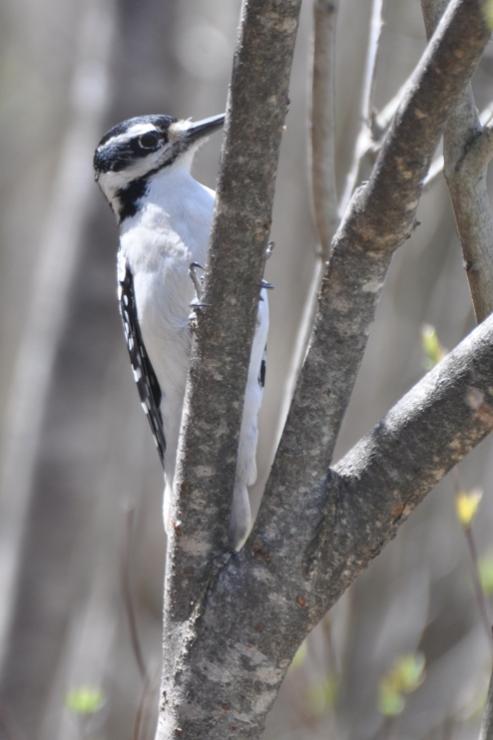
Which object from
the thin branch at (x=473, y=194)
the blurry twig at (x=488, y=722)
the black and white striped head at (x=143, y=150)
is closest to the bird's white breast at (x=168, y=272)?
the black and white striped head at (x=143, y=150)

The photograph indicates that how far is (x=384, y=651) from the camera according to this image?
5855mm

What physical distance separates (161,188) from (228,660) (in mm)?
2320

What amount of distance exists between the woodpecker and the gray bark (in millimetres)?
1117

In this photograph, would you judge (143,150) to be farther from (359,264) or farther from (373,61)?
(359,264)

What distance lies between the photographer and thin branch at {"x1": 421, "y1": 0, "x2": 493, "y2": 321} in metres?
2.45

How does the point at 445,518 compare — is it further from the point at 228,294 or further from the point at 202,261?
the point at 228,294

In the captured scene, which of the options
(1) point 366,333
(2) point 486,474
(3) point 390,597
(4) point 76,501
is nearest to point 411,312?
(2) point 486,474

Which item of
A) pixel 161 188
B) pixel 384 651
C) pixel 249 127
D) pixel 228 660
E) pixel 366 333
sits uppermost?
pixel 161 188

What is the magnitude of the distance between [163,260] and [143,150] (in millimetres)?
695

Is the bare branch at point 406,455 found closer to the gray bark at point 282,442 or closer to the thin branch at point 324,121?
the gray bark at point 282,442

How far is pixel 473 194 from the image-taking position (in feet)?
8.06

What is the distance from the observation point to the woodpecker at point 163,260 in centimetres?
383

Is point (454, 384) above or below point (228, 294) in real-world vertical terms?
below

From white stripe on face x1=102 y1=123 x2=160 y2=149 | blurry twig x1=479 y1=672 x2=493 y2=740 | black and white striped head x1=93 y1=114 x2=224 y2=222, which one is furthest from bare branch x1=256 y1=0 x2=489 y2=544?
white stripe on face x1=102 y1=123 x2=160 y2=149
